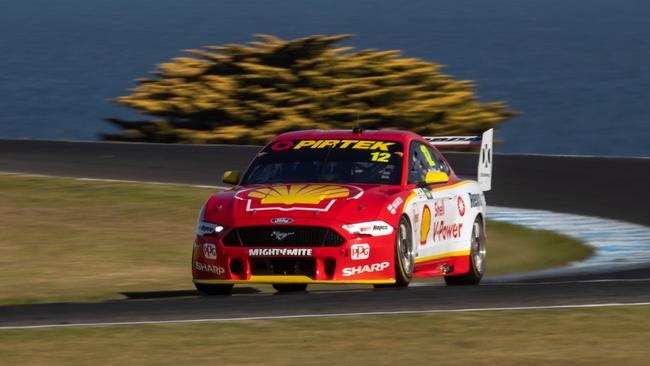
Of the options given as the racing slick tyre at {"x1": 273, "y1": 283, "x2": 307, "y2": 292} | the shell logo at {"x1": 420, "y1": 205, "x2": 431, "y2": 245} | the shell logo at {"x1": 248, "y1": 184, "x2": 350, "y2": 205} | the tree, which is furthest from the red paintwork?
the tree

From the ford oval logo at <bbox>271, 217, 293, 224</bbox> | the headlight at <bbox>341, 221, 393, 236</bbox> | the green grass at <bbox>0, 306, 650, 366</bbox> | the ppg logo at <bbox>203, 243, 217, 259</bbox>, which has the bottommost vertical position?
the green grass at <bbox>0, 306, 650, 366</bbox>

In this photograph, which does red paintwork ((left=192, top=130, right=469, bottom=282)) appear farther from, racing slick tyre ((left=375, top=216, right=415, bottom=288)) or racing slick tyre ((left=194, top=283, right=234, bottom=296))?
racing slick tyre ((left=194, top=283, right=234, bottom=296))

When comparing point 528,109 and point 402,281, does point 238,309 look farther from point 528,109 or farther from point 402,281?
point 528,109

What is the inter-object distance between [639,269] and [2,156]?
51.0 ft

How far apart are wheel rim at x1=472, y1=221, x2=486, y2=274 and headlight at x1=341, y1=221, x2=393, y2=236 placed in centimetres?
230

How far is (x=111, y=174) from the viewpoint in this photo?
1020 inches

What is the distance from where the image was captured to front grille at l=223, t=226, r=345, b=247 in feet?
41.4

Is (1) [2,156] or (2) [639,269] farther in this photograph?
(1) [2,156]

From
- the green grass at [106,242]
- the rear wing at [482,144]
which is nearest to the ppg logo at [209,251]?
the green grass at [106,242]

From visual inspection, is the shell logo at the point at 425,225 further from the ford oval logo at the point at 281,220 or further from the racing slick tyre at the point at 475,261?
the ford oval logo at the point at 281,220

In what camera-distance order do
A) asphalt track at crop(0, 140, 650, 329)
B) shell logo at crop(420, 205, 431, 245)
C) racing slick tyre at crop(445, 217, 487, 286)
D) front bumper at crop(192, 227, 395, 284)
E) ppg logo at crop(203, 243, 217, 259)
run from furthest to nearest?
1. racing slick tyre at crop(445, 217, 487, 286)
2. shell logo at crop(420, 205, 431, 245)
3. ppg logo at crop(203, 243, 217, 259)
4. front bumper at crop(192, 227, 395, 284)
5. asphalt track at crop(0, 140, 650, 329)

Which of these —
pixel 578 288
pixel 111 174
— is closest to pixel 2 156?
pixel 111 174

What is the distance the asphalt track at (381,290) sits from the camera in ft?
38.1

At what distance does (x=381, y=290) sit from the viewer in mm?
12750
